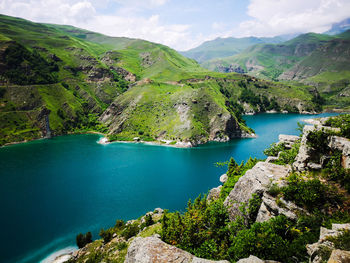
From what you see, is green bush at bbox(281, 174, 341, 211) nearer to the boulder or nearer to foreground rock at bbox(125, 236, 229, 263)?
the boulder

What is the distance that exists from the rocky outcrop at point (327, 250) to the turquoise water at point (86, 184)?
4929 cm

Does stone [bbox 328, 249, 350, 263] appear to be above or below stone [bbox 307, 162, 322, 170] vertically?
below

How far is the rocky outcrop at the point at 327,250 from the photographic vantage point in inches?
525

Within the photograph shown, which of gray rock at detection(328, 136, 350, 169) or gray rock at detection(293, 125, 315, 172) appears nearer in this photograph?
→ gray rock at detection(328, 136, 350, 169)

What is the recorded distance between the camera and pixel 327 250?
15.2m

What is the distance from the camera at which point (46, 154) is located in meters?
116

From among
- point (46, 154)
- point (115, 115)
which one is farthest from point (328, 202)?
point (115, 115)

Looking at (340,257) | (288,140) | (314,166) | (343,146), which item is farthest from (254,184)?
(288,140)

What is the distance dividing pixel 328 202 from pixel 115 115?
17826 cm

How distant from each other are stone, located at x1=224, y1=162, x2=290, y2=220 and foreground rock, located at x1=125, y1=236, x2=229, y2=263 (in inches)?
490

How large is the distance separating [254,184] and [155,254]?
1699 centimetres

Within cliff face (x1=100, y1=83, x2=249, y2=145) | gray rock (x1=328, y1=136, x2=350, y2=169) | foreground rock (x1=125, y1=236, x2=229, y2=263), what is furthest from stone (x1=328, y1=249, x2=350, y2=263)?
cliff face (x1=100, y1=83, x2=249, y2=145)

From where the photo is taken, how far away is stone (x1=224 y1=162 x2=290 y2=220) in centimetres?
2758

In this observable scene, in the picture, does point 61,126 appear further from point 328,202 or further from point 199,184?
point 328,202
